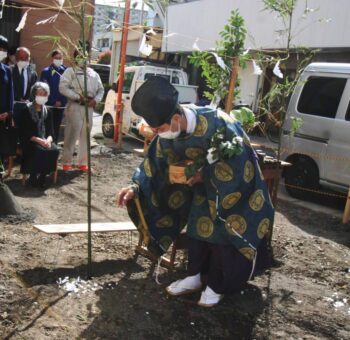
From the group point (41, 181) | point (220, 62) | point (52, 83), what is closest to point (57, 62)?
point (52, 83)

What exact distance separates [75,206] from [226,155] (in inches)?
109

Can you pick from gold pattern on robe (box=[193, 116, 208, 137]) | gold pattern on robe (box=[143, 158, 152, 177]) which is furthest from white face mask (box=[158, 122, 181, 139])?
gold pattern on robe (box=[143, 158, 152, 177])

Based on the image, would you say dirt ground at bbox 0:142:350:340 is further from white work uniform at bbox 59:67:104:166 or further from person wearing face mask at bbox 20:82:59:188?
white work uniform at bbox 59:67:104:166

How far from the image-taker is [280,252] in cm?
436

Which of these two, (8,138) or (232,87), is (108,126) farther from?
(232,87)

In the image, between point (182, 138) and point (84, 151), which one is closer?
point (182, 138)

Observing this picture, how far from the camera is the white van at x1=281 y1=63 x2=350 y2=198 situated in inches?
240

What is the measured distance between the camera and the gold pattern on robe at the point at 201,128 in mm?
2937

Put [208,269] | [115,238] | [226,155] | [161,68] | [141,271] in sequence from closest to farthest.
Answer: [226,155] < [208,269] < [141,271] < [115,238] < [161,68]

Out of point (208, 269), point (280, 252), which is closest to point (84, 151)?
point (280, 252)

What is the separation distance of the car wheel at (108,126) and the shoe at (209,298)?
7563 millimetres

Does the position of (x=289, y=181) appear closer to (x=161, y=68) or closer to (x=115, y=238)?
(x=115, y=238)

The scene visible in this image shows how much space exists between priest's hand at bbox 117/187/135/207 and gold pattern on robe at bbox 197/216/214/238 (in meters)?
0.48

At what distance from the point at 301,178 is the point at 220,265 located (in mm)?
3829
